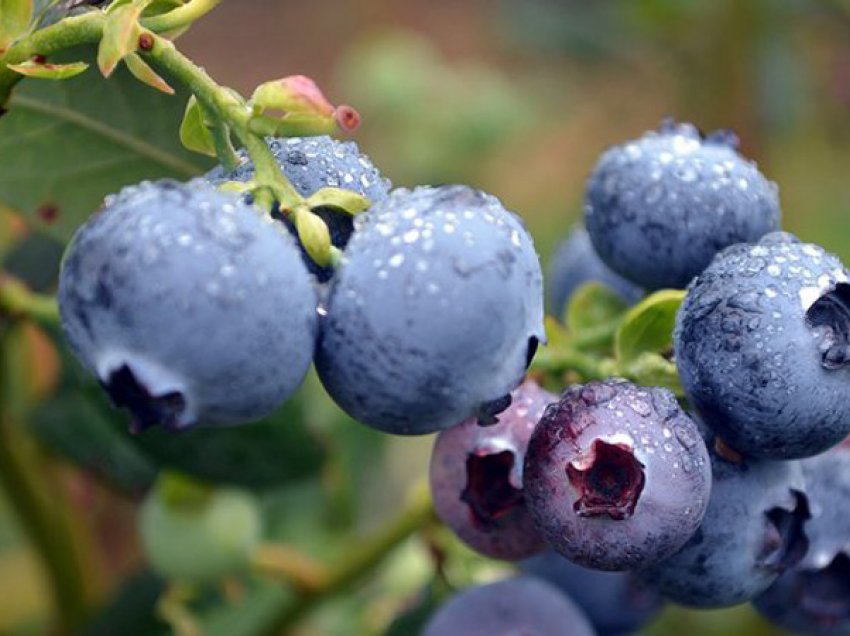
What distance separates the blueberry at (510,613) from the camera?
125 cm

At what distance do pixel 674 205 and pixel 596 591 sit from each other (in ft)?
1.34

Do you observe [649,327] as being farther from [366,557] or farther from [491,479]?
[366,557]

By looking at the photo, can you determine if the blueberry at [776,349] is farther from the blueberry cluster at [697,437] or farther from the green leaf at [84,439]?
the green leaf at [84,439]

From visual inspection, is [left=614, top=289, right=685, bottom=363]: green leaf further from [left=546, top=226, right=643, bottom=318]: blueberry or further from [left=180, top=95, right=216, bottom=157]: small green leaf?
[left=180, top=95, right=216, bottom=157]: small green leaf

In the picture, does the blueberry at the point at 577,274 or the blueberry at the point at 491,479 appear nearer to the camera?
→ the blueberry at the point at 491,479

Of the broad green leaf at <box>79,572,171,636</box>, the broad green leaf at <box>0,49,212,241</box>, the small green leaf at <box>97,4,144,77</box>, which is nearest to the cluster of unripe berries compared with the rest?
the small green leaf at <box>97,4,144,77</box>

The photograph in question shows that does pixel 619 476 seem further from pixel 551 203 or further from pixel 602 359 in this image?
pixel 551 203

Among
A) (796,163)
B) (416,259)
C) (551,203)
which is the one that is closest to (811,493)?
(416,259)

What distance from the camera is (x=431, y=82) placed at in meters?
3.81

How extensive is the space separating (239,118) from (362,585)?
3.65 feet

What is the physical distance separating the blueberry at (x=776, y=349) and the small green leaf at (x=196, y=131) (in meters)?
0.37

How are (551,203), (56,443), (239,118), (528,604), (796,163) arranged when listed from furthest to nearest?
(551,203), (796,163), (56,443), (528,604), (239,118)

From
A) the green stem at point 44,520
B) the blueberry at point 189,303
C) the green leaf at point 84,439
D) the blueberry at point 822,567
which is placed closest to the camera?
the blueberry at point 189,303

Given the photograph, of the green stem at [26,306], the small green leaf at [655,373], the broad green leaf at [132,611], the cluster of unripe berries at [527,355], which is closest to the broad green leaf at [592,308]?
the cluster of unripe berries at [527,355]
